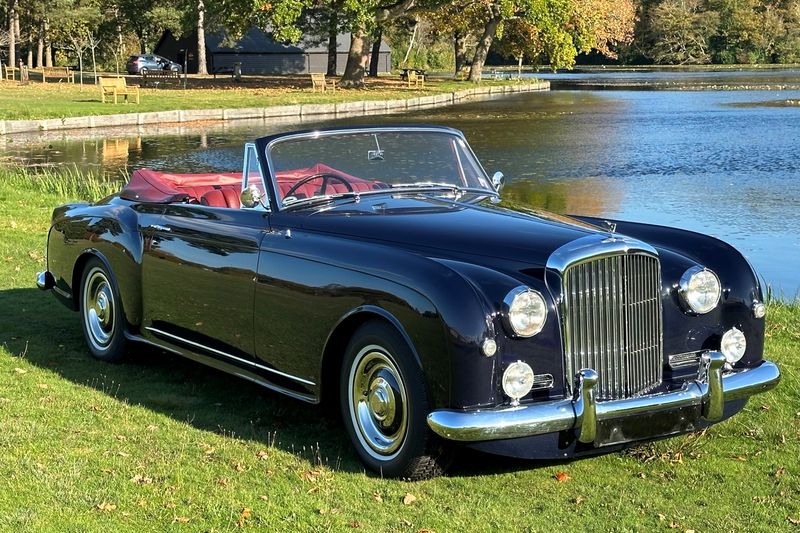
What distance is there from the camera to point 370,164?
6449mm

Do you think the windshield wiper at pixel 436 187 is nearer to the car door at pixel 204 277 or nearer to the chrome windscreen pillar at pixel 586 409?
the car door at pixel 204 277

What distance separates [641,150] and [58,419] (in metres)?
23.4

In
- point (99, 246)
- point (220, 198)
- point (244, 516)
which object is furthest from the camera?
point (99, 246)

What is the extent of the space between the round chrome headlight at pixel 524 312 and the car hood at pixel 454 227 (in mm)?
245

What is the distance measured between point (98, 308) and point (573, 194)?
1312 cm

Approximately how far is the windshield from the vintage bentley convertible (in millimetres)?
12

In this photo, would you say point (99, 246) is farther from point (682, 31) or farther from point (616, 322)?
point (682, 31)

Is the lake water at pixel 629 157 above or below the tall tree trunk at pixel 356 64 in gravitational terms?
below

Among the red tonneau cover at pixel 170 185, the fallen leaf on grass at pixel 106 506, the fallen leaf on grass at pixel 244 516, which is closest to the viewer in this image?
the fallen leaf on grass at pixel 244 516

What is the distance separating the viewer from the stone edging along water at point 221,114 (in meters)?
32.9

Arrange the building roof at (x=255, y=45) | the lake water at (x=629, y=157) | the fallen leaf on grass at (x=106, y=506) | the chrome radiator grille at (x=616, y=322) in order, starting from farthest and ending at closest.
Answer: the building roof at (x=255, y=45), the lake water at (x=629, y=157), the chrome radiator grille at (x=616, y=322), the fallen leaf on grass at (x=106, y=506)

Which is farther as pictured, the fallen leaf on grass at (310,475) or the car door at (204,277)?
the car door at (204,277)

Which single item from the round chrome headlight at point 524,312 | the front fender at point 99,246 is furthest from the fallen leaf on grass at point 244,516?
the front fender at point 99,246

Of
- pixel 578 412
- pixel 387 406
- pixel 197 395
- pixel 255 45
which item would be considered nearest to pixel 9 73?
pixel 255 45
